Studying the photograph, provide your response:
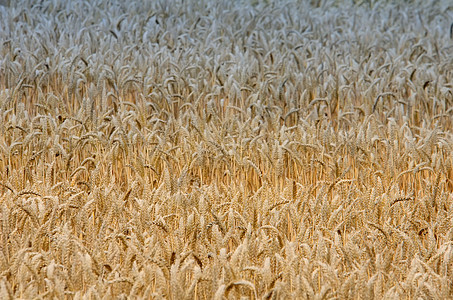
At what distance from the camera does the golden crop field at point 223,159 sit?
6.54 ft

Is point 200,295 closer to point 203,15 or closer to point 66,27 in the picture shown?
point 66,27

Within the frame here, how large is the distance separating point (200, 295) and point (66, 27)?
177 inches

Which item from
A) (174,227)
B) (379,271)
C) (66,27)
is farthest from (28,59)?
(379,271)

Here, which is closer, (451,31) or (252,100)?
(252,100)

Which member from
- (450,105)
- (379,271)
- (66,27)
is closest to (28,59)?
(66,27)

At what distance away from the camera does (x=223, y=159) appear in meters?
3.22

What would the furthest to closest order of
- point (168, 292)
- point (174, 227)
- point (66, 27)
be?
point (66, 27) < point (174, 227) < point (168, 292)

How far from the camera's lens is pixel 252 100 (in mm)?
4113

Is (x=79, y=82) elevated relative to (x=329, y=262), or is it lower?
elevated

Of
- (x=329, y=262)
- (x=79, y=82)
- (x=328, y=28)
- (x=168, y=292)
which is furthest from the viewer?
(x=328, y=28)

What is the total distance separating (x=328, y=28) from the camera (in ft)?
21.1

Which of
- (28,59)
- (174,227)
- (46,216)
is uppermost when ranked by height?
(28,59)

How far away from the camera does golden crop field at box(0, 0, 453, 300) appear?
6.54 feet

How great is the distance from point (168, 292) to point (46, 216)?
0.69 m
